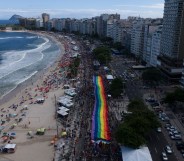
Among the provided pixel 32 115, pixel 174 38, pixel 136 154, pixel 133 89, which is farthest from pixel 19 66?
pixel 136 154

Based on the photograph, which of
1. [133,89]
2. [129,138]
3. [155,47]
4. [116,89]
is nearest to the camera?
[129,138]

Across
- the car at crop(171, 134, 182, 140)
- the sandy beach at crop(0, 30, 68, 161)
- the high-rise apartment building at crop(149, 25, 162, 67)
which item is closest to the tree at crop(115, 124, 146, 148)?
the car at crop(171, 134, 182, 140)

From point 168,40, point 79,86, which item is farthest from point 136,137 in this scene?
point 168,40

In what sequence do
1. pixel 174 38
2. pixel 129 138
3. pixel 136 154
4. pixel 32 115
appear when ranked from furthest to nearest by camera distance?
pixel 174 38
pixel 32 115
pixel 129 138
pixel 136 154

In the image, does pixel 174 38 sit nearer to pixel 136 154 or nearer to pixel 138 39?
pixel 138 39

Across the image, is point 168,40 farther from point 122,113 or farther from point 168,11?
point 122,113

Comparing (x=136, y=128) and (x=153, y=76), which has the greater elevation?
(x=153, y=76)
